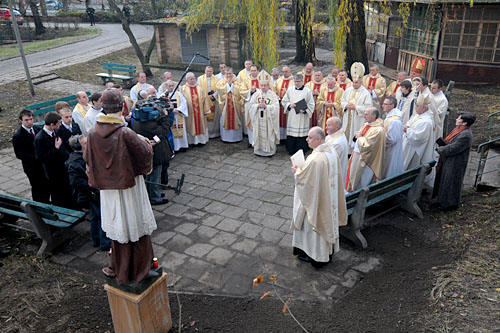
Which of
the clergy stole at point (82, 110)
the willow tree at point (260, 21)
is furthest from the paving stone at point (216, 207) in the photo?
the willow tree at point (260, 21)

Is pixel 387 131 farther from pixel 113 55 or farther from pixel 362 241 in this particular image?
pixel 113 55

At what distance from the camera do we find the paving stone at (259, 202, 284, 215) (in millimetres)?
6961

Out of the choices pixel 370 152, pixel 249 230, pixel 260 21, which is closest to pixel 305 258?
pixel 249 230

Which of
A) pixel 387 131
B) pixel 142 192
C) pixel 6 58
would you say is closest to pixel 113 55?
pixel 6 58

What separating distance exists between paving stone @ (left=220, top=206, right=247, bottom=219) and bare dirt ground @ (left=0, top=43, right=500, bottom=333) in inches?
72.9

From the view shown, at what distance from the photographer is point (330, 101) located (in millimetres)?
9727

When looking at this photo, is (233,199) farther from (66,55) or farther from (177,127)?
(66,55)

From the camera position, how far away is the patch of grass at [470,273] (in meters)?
4.26

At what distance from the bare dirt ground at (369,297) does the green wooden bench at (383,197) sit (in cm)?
27

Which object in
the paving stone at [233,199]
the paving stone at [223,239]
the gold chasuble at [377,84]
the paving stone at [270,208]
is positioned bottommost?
the paving stone at [233,199]

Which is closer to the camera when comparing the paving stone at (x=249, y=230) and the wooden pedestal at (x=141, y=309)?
the wooden pedestal at (x=141, y=309)

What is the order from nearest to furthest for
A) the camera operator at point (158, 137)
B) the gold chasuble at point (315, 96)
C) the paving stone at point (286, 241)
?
1. the paving stone at point (286, 241)
2. the camera operator at point (158, 137)
3. the gold chasuble at point (315, 96)

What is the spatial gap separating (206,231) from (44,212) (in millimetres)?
2342

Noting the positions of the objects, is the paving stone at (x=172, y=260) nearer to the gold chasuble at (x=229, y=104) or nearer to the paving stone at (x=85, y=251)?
the paving stone at (x=85, y=251)
